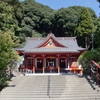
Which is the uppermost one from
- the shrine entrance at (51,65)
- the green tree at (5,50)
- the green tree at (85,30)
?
the green tree at (85,30)

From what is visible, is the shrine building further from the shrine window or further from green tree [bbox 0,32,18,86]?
green tree [bbox 0,32,18,86]

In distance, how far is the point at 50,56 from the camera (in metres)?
24.6

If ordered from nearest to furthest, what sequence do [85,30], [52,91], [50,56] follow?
1. [52,91]
2. [50,56]
3. [85,30]

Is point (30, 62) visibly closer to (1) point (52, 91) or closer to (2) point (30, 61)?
(2) point (30, 61)

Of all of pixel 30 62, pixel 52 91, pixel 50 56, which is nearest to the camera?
pixel 52 91

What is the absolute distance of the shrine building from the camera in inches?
909

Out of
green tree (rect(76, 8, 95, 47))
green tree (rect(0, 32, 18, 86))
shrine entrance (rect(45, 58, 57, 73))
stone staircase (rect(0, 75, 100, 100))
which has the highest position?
green tree (rect(76, 8, 95, 47))

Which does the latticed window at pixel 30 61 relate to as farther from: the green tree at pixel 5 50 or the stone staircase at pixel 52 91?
the green tree at pixel 5 50

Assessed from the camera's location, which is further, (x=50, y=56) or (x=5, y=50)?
(x=50, y=56)

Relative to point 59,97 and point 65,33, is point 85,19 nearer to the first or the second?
point 65,33

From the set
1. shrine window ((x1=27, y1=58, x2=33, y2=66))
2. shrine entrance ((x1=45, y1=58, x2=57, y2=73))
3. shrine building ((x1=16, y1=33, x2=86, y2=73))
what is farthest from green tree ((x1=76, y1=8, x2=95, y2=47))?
shrine window ((x1=27, y1=58, x2=33, y2=66))

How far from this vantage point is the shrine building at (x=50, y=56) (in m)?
23.1

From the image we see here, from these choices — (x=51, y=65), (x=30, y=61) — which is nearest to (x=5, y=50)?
(x=30, y=61)

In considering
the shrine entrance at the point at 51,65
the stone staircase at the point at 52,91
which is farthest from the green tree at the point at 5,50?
the shrine entrance at the point at 51,65
